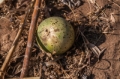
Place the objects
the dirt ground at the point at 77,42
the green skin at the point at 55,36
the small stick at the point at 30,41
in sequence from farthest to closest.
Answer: the dirt ground at the point at 77,42, the green skin at the point at 55,36, the small stick at the point at 30,41

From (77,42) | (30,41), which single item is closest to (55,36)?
(30,41)

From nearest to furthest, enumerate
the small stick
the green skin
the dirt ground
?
the small stick < the green skin < the dirt ground

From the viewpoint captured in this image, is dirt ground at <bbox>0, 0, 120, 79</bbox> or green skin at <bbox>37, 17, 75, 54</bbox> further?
dirt ground at <bbox>0, 0, 120, 79</bbox>

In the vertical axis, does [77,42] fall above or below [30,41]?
below

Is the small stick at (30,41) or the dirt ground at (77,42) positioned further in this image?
the dirt ground at (77,42)

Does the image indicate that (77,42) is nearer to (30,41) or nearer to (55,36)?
(55,36)
